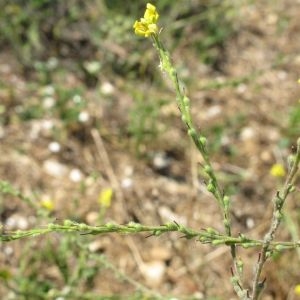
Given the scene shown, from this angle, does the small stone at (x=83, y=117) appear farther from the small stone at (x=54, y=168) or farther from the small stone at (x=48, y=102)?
the small stone at (x=54, y=168)

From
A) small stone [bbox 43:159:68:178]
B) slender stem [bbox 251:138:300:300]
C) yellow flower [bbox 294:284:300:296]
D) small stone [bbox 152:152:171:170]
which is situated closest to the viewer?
slender stem [bbox 251:138:300:300]

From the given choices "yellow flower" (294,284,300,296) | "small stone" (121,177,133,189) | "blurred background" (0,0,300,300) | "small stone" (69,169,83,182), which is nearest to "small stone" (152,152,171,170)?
"blurred background" (0,0,300,300)

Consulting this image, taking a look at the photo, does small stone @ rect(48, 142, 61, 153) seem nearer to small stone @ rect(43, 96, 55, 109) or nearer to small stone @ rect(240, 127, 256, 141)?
small stone @ rect(43, 96, 55, 109)

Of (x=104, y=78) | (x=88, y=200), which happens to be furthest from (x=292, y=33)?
(x=88, y=200)

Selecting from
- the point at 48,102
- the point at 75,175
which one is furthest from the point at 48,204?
the point at 48,102

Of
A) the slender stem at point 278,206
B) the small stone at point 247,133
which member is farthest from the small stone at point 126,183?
the slender stem at point 278,206

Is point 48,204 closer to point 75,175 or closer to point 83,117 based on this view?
point 75,175

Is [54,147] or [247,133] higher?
[54,147]

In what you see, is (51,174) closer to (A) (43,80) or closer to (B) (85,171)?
(B) (85,171)
